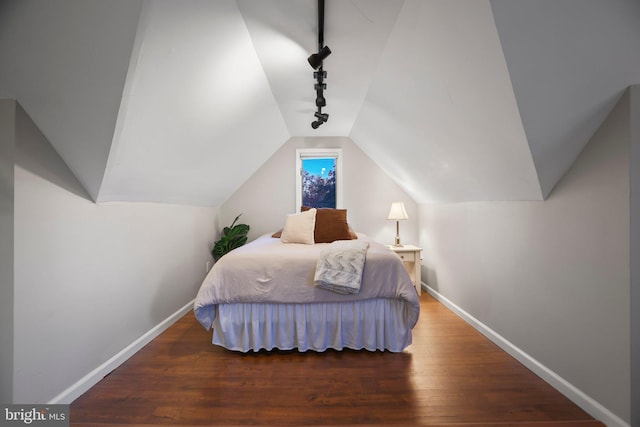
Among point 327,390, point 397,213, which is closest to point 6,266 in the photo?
point 327,390

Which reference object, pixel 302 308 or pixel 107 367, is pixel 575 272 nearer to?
pixel 302 308

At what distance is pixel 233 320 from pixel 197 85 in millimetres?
1665

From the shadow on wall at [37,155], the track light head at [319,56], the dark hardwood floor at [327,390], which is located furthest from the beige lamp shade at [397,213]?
the shadow on wall at [37,155]

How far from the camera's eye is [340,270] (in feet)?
6.64

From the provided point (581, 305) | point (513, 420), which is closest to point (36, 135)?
point (513, 420)

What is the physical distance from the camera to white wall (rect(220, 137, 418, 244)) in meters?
4.04

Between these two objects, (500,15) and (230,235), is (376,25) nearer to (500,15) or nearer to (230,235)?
(500,15)

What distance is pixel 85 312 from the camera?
167cm

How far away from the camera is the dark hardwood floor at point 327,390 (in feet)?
4.67

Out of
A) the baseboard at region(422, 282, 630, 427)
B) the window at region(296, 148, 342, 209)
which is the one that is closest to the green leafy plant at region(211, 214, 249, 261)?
the window at region(296, 148, 342, 209)

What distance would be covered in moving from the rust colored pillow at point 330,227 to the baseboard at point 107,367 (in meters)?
1.59

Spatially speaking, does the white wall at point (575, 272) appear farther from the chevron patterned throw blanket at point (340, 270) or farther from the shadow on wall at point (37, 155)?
the shadow on wall at point (37, 155)

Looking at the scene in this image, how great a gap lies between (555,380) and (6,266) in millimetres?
2921

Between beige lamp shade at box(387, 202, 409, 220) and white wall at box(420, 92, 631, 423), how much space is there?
1.31 m
